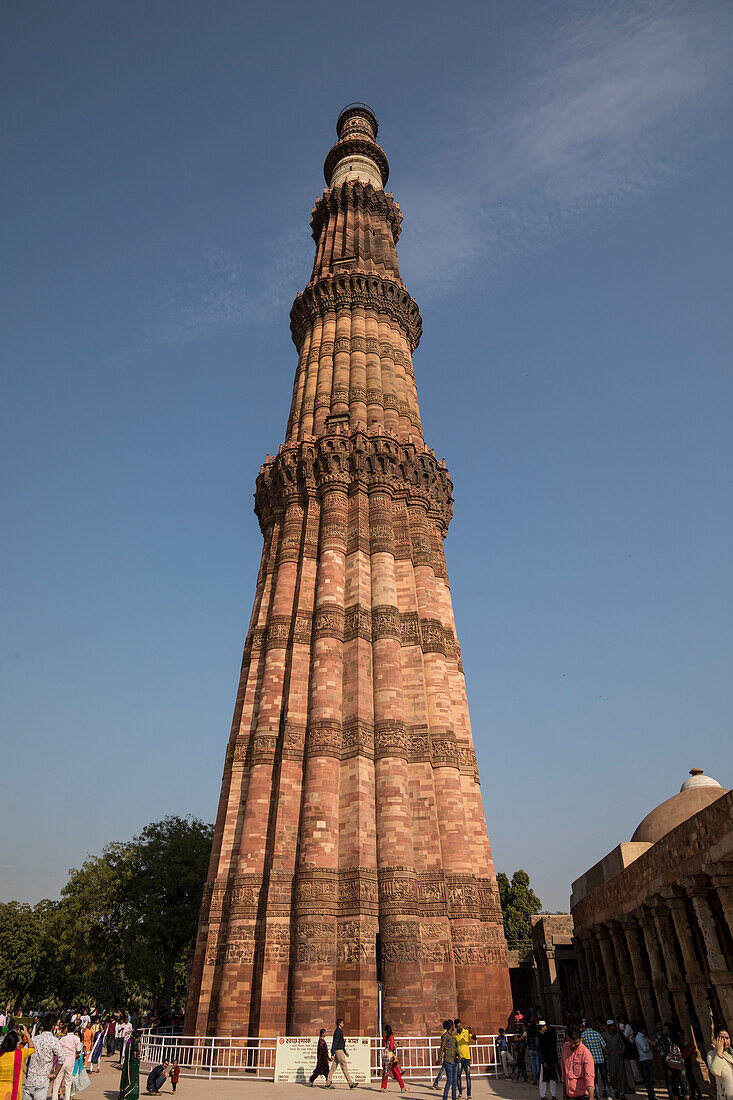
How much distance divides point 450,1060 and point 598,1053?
272 cm

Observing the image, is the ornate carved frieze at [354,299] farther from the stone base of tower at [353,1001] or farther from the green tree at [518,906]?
the green tree at [518,906]

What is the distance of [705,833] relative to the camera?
11.9 metres

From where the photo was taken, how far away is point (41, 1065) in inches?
314

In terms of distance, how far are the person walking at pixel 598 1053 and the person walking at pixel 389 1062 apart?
3.78 metres

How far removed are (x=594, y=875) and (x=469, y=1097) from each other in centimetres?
1118

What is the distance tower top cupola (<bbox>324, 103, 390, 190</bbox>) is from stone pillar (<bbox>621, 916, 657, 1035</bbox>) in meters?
38.4

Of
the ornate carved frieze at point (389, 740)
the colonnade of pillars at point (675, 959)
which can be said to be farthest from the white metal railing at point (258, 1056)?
the ornate carved frieze at point (389, 740)

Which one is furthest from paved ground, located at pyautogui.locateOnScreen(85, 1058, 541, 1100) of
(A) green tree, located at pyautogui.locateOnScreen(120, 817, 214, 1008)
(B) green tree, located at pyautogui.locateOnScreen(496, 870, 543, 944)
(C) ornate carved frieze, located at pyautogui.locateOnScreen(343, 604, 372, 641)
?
(B) green tree, located at pyautogui.locateOnScreen(496, 870, 543, 944)

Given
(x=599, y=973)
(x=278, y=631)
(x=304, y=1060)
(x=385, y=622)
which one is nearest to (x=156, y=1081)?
(x=304, y=1060)

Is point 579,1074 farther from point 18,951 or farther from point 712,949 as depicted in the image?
point 18,951

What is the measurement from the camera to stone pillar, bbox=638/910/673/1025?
15.2 m

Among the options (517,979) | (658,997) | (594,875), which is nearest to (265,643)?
(594,875)

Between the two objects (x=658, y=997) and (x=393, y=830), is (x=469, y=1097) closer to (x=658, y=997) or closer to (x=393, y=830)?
(x=658, y=997)

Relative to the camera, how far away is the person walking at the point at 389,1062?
13.7 m
